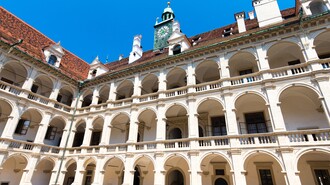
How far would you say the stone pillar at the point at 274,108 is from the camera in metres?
10.5

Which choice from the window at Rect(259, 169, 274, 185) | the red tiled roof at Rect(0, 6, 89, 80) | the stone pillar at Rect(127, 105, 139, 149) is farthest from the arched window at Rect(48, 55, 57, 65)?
the window at Rect(259, 169, 274, 185)

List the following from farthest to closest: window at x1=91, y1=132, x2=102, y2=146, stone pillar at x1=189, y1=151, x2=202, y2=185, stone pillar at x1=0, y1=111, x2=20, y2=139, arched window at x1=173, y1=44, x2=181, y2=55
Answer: window at x1=91, y1=132, x2=102, y2=146
arched window at x1=173, y1=44, x2=181, y2=55
stone pillar at x1=0, y1=111, x2=20, y2=139
stone pillar at x1=189, y1=151, x2=202, y2=185

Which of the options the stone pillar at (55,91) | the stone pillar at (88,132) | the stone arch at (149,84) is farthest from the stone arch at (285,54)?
the stone pillar at (55,91)

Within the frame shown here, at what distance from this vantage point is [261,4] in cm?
1534

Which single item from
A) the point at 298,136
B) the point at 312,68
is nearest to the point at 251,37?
the point at 312,68

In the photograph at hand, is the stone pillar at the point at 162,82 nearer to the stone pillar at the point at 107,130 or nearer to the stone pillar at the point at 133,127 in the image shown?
the stone pillar at the point at 133,127

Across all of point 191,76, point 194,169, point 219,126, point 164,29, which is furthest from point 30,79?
point 164,29

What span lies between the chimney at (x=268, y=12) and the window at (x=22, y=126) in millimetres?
22080

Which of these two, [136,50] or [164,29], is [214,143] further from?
[164,29]

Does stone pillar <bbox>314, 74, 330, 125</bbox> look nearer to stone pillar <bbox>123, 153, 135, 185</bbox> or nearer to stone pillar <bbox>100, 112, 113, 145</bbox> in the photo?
stone pillar <bbox>123, 153, 135, 185</bbox>

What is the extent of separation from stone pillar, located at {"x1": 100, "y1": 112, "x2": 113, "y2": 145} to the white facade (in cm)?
9

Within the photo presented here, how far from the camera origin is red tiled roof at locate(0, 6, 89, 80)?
54.2 ft

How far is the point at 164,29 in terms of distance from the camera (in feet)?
86.1

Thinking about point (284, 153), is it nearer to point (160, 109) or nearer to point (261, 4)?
point (160, 109)
